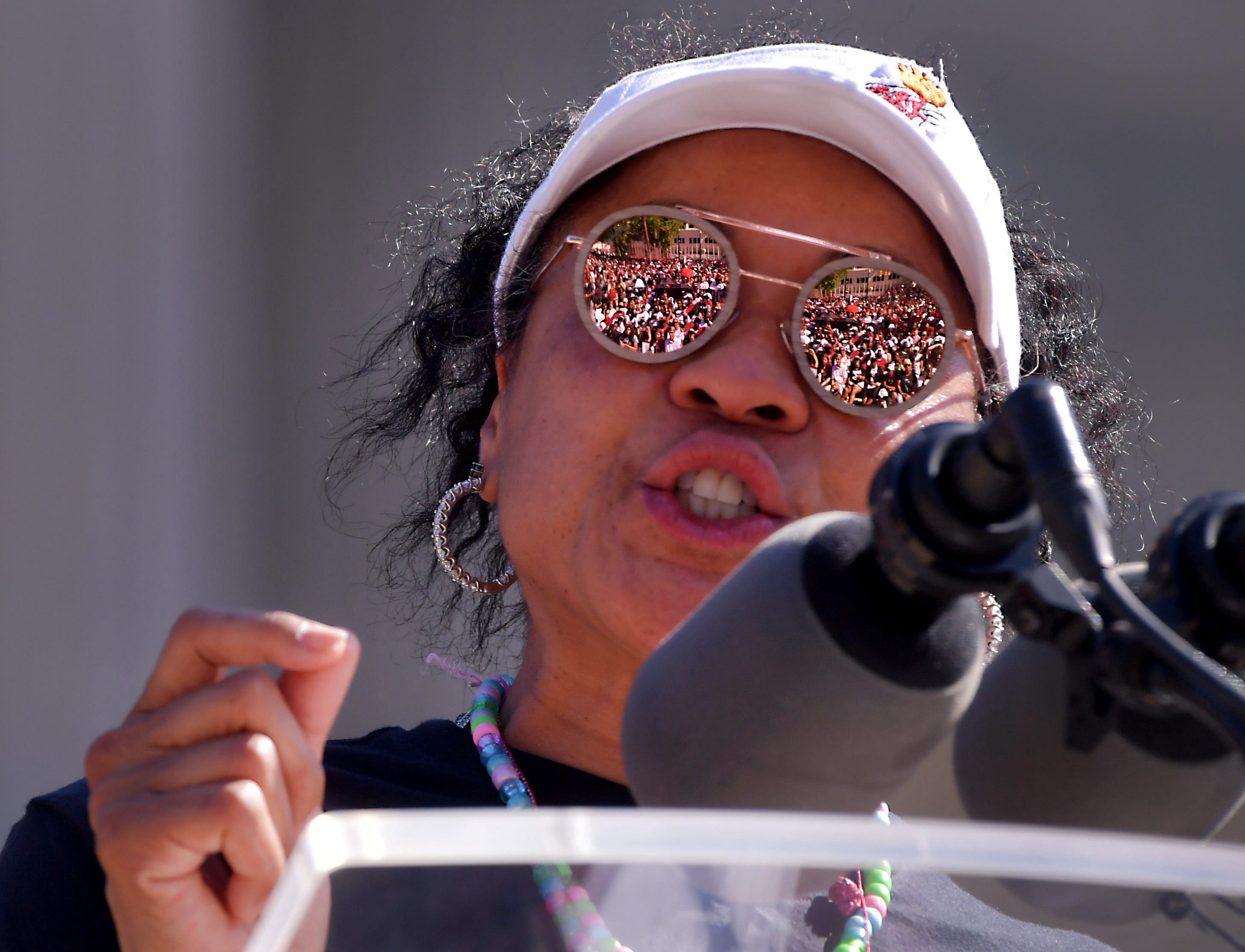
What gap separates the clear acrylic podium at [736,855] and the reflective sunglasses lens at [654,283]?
1.01 meters

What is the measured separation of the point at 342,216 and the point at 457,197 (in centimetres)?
95

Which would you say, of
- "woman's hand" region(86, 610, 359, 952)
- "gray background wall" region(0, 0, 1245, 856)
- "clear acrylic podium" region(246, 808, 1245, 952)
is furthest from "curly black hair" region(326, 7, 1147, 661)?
"clear acrylic podium" region(246, 808, 1245, 952)

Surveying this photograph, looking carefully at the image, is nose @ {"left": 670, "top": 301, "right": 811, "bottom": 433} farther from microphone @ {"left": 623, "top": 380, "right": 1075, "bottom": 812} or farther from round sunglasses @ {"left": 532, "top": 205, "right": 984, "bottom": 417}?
microphone @ {"left": 623, "top": 380, "right": 1075, "bottom": 812}

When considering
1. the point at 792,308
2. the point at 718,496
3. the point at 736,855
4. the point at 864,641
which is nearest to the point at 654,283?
the point at 792,308

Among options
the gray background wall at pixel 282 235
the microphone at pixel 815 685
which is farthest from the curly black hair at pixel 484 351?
the microphone at pixel 815 685

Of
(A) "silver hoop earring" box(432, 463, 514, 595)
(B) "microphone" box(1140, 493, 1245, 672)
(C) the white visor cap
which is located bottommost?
(A) "silver hoop earring" box(432, 463, 514, 595)

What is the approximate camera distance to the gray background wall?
2822mm

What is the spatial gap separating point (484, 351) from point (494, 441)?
0.26 meters

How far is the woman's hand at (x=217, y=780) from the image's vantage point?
0.79 metres

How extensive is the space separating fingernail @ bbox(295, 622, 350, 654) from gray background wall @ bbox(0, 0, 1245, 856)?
2233mm

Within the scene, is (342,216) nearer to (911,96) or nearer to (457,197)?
(457,197)

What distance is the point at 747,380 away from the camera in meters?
1.34

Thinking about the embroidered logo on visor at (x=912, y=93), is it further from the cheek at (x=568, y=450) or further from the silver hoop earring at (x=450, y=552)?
the silver hoop earring at (x=450, y=552)

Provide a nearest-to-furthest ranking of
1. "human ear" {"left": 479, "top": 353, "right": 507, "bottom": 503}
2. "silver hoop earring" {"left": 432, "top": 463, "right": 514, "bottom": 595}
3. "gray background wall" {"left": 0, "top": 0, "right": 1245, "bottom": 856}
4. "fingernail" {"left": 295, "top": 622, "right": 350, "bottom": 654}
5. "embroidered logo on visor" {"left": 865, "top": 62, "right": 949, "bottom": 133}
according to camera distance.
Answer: "fingernail" {"left": 295, "top": 622, "right": 350, "bottom": 654}, "embroidered logo on visor" {"left": 865, "top": 62, "right": 949, "bottom": 133}, "human ear" {"left": 479, "top": 353, "right": 507, "bottom": 503}, "silver hoop earring" {"left": 432, "top": 463, "right": 514, "bottom": 595}, "gray background wall" {"left": 0, "top": 0, "right": 1245, "bottom": 856}
